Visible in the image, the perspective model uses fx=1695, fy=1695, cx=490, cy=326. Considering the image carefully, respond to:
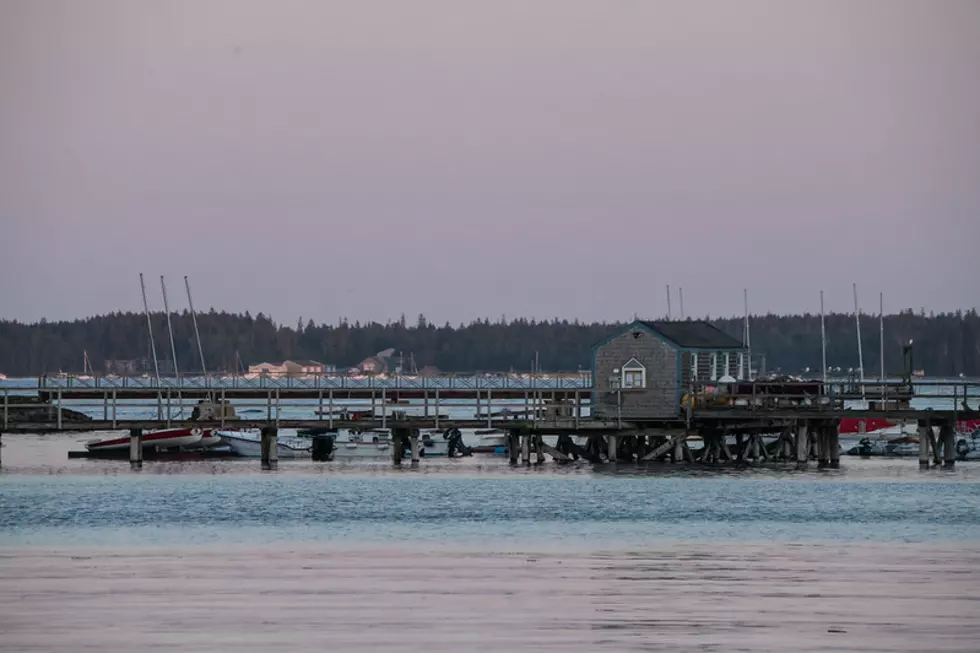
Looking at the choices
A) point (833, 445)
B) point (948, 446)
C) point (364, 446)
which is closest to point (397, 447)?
point (364, 446)

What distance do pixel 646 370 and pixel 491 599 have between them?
40.4 meters

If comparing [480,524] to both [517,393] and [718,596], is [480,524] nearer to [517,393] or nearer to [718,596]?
[718,596]

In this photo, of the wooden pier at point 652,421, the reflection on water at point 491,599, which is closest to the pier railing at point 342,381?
the wooden pier at point 652,421

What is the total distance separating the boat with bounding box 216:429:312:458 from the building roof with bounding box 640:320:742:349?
75.2ft

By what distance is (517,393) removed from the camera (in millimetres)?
75812

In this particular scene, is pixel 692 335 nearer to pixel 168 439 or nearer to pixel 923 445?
pixel 923 445

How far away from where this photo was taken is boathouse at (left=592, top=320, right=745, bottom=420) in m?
69.4

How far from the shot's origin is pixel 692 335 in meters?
72.1

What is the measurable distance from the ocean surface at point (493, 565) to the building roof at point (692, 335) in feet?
25.7

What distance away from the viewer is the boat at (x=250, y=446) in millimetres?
86312

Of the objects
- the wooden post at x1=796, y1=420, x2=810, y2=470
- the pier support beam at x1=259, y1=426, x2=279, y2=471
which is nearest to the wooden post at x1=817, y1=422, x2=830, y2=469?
the wooden post at x1=796, y1=420, x2=810, y2=470

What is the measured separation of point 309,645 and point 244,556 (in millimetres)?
12149

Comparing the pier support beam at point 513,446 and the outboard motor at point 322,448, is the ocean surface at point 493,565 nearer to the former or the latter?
the pier support beam at point 513,446

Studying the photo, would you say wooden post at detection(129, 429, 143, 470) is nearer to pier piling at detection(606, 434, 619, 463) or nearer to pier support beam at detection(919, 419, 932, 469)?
pier piling at detection(606, 434, 619, 463)
